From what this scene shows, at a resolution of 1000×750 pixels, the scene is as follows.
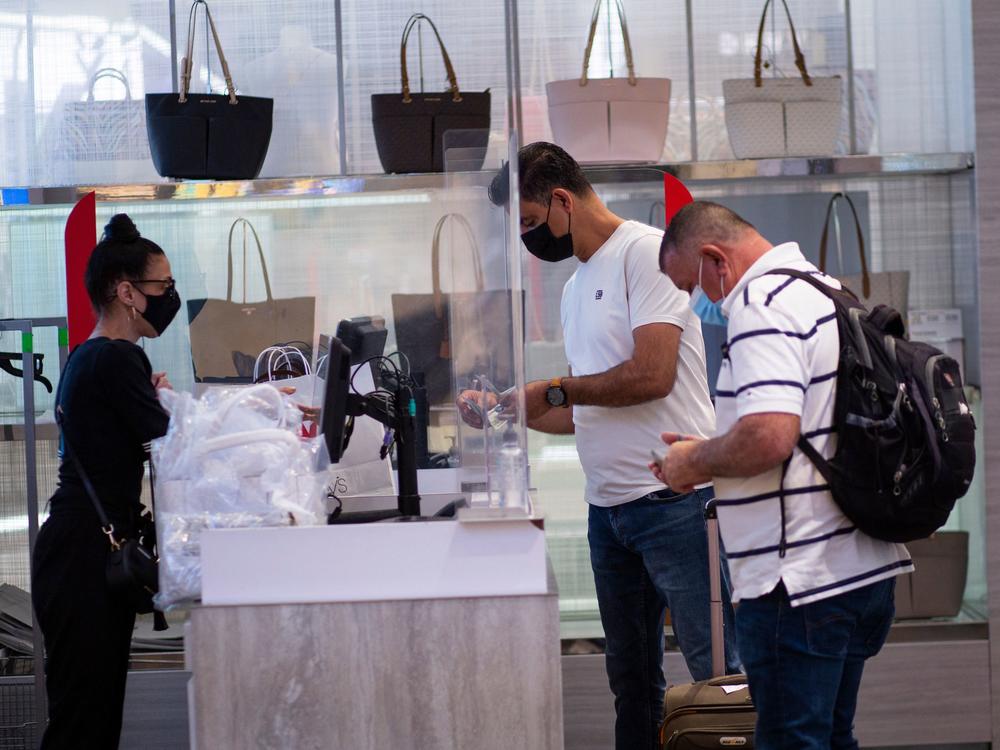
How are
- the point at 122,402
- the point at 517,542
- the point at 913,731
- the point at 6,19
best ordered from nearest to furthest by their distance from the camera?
the point at 517,542 → the point at 122,402 → the point at 913,731 → the point at 6,19

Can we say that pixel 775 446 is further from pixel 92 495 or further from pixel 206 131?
pixel 206 131

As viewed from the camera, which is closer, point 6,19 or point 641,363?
point 641,363

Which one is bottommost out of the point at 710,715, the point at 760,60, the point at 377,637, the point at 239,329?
the point at 710,715

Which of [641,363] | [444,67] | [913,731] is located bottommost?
[913,731]

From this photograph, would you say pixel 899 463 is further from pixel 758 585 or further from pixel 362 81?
pixel 362 81

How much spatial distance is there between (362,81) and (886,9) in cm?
179

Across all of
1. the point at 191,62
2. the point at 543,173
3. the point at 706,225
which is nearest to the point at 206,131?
the point at 191,62

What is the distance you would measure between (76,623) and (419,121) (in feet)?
6.19

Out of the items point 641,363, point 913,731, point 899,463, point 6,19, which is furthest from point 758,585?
point 6,19

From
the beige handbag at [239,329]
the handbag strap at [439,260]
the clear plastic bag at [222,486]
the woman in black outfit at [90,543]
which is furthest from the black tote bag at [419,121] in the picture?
the clear plastic bag at [222,486]

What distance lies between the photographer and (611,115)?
3795mm

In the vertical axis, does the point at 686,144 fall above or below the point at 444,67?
below

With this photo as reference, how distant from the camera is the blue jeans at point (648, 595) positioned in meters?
2.70

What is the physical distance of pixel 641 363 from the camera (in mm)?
2676
